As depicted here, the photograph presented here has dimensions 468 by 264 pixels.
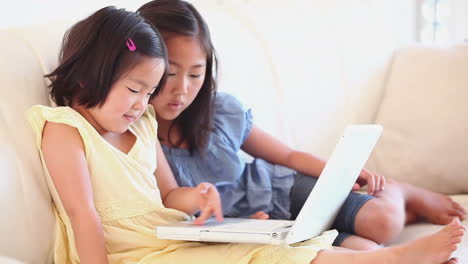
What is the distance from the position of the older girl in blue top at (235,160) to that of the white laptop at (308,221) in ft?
0.51

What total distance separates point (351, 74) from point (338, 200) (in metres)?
0.63

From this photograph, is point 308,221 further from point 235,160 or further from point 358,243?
point 235,160

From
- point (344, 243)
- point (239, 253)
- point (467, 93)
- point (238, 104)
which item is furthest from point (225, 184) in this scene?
point (467, 93)

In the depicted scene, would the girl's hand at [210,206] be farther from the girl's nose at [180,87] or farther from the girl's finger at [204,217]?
the girl's nose at [180,87]

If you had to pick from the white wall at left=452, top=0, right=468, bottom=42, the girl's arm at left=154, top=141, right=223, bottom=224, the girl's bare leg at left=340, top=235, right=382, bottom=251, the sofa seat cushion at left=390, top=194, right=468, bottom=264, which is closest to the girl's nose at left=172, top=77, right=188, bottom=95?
the girl's arm at left=154, top=141, right=223, bottom=224

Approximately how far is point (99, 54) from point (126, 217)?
0.94ft

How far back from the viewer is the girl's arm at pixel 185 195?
4.37ft

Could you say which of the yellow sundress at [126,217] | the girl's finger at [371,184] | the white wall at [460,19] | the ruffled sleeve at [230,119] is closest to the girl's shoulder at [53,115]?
the yellow sundress at [126,217]

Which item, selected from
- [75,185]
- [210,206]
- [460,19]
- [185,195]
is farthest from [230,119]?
[460,19]

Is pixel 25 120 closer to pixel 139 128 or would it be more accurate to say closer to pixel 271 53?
pixel 139 128

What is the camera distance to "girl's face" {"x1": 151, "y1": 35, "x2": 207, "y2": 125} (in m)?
1.52

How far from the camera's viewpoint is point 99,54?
1315 mm

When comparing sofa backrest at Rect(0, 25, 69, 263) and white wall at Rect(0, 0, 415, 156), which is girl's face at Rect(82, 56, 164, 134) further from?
white wall at Rect(0, 0, 415, 156)

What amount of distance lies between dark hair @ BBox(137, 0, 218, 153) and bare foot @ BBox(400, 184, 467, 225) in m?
0.50
